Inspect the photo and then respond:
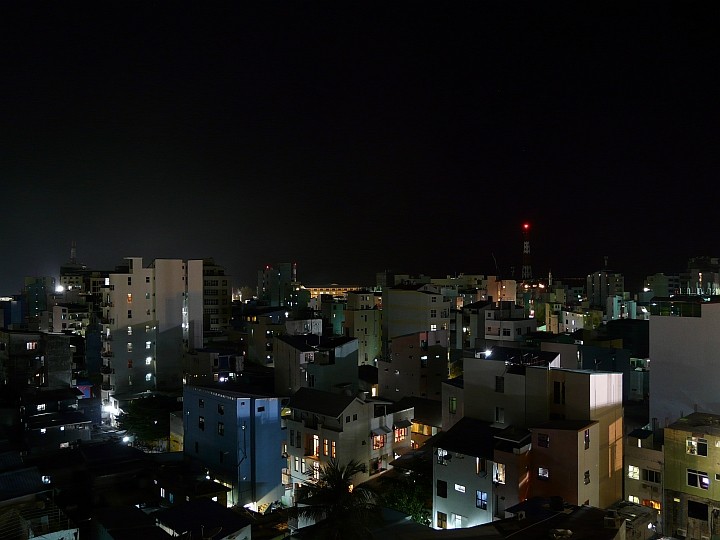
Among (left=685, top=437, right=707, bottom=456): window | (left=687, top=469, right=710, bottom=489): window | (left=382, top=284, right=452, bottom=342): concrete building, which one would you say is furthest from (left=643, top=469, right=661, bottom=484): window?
(left=382, top=284, right=452, bottom=342): concrete building

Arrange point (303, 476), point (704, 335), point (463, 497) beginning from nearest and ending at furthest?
point (463, 497) → point (704, 335) → point (303, 476)

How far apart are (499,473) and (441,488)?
5.49ft

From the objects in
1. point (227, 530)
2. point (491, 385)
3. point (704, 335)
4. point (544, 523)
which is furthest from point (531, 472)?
point (704, 335)

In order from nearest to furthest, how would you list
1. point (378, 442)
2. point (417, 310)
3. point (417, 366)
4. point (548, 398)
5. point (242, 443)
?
point (548, 398) < point (242, 443) < point (378, 442) < point (417, 366) < point (417, 310)

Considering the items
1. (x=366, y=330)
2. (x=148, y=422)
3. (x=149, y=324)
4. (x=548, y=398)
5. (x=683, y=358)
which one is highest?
(x=683, y=358)

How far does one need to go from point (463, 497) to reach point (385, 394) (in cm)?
1026

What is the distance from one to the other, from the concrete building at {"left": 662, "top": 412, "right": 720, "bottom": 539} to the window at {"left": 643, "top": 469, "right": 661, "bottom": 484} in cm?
47

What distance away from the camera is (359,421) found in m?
15.6

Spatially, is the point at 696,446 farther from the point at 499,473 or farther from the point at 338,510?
the point at 338,510

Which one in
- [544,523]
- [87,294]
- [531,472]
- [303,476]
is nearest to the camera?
[544,523]

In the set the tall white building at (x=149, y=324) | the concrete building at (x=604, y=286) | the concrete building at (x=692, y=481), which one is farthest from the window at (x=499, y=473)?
the concrete building at (x=604, y=286)

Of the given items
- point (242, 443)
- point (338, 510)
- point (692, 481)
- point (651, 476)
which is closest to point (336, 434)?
point (242, 443)

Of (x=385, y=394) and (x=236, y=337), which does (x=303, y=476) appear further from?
(x=236, y=337)

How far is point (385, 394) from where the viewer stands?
71.6ft
